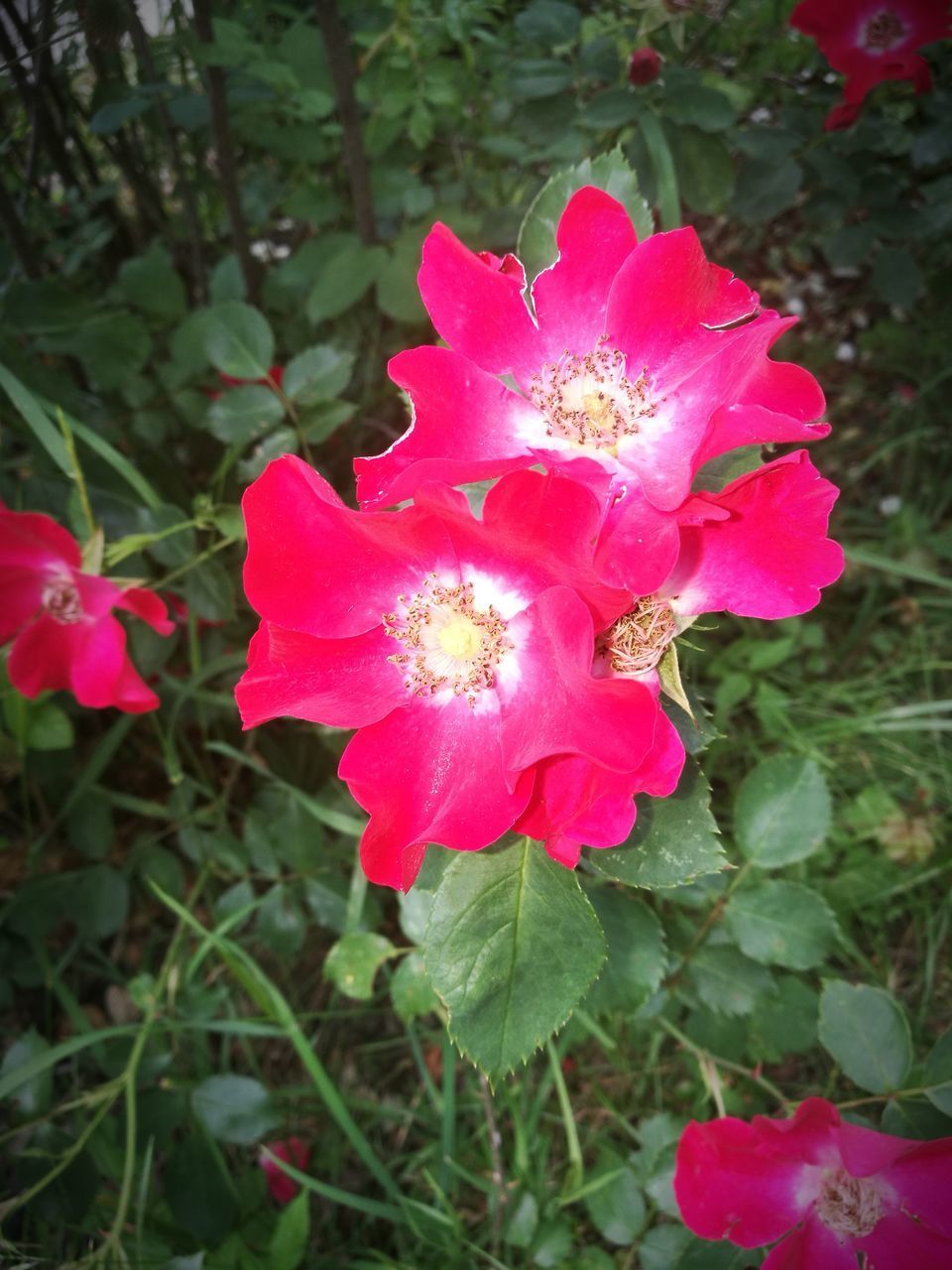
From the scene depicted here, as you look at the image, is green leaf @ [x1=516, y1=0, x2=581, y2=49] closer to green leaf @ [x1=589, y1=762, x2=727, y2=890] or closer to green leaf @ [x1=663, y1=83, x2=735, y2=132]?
green leaf @ [x1=663, y1=83, x2=735, y2=132]

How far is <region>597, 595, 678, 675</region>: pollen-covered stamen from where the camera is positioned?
70 cm

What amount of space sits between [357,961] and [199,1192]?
422 mm

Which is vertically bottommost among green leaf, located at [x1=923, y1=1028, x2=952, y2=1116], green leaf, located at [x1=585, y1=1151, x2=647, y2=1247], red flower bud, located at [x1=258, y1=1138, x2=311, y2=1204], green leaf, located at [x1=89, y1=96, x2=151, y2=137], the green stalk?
red flower bud, located at [x1=258, y1=1138, x2=311, y2=1204]

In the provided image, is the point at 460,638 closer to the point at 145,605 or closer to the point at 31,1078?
the point at 145,605

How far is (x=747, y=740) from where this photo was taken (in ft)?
5.93

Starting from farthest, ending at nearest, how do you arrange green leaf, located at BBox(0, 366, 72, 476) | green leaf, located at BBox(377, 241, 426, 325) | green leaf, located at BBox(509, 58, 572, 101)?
green leaf, located at BBox(377, 241, 426, 325) → green leaf, located at BBox(509, 58, 572, 101) → green leaf, located at BBox(0, 366, 72, 476)

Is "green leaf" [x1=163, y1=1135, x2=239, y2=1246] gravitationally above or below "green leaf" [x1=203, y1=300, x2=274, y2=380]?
below

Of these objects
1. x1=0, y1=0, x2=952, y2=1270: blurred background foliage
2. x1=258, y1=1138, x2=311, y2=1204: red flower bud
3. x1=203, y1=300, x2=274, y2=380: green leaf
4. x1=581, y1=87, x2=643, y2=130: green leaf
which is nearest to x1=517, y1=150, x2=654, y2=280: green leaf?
x1=0, y1=0, x2=952, y2=1270: blurred background foliage

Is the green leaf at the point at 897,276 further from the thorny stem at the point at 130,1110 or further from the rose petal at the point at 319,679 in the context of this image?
the thorny stem at the point at 130,1110

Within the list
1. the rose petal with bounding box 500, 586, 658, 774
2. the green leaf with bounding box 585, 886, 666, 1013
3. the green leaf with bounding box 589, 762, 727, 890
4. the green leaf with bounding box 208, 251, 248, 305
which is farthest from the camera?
the green leaf with bounding box 208, 251, 248, 305

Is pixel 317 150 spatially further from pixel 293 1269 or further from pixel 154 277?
pixel 293 1269

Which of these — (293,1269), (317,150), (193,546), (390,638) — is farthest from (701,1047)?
(317,150)

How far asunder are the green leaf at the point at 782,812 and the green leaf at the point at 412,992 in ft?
1.60

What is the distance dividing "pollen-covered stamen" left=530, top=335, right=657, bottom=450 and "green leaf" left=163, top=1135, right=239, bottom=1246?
3.90 ft
